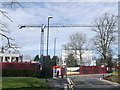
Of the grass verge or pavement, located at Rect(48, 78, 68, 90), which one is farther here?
pavement, located at Rect(48, 78, 68, 90)

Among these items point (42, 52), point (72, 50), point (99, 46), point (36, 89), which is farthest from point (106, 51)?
point (36, 89)

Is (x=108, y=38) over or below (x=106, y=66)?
over

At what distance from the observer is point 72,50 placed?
73062 mm

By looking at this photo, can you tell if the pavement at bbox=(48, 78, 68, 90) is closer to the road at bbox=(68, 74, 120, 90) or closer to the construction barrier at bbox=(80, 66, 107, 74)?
the road at bbox=(68, 74, 120, 90)

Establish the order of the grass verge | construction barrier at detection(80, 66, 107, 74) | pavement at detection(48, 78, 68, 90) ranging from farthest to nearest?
construction barrier at detection(80, 66, 107, 74) < pavement at detection(48, 78, 68, 90) < the grass verge

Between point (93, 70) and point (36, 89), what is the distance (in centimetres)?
4201

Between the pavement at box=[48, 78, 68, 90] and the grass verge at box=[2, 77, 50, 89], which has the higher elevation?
the grass verge at box=[2, 77, 50, 89]

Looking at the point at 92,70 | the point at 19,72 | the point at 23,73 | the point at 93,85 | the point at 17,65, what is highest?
the point at 17,65

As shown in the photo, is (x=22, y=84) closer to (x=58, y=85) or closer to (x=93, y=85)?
(x=58, y=85)

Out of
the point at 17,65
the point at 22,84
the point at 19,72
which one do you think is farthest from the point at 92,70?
the point at 22,84

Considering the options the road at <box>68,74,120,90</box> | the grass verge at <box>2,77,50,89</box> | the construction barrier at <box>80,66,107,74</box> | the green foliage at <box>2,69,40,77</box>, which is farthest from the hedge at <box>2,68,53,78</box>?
the construction barrier at <box>80,66,107,74</box>

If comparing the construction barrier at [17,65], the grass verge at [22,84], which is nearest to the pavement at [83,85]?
the grass verge at [22,84]

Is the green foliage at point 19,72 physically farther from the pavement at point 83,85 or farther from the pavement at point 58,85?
the pavement at point 58,85

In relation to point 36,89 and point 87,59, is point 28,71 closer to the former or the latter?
point 36,89
